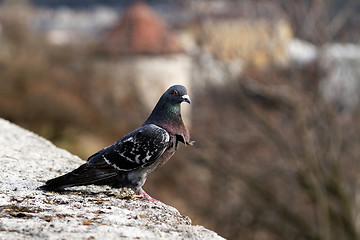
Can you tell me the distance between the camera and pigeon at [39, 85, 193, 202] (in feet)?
12.7

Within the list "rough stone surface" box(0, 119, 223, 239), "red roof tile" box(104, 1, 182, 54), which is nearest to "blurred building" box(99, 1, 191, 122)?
"red roof tile" box(104, 1, 182, 54)

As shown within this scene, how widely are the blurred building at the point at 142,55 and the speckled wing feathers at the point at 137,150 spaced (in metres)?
14.7

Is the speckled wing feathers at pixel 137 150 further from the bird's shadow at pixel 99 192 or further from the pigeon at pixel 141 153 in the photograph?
the bird's shadow at pixel 99 192

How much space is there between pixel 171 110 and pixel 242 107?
32.4 feet

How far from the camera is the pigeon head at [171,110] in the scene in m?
4.01

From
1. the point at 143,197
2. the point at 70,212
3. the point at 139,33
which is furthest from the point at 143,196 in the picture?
the point at 139,33

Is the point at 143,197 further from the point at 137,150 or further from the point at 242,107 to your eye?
the point at 242,107

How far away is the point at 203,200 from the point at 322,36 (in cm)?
706

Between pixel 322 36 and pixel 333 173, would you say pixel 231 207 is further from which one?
pixel 322 36

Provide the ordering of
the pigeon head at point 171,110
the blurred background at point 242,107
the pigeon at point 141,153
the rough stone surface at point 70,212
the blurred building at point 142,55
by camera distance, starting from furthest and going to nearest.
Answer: the blurred building at point 142,55 → the blurred background at point 242,107 → the pigeon head at point 171,110 → the pigeon at point 141,153 → the rough stone surface at point 70,212

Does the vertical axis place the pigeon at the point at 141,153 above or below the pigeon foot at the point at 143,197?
above

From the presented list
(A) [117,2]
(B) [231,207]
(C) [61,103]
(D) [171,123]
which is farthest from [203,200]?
(A) [117,2]

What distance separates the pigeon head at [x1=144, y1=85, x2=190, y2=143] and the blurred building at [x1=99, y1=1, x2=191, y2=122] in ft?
48.1

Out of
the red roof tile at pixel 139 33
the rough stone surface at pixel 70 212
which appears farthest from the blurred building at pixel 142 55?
the rough stone surface at pixel 70 212
